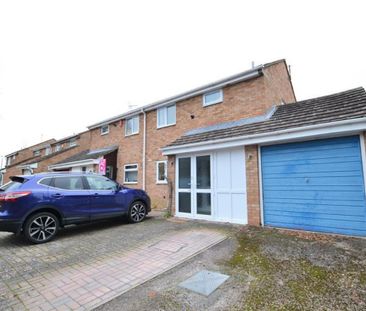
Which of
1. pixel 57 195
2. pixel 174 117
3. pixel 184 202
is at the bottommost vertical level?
pixel 184 202

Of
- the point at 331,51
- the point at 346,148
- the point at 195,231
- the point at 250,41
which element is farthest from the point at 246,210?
the point at 331,51

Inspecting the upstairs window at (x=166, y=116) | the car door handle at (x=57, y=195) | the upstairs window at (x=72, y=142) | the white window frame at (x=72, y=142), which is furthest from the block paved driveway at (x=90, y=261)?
the upstairs window at (x=72, y=142)

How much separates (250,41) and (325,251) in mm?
10204

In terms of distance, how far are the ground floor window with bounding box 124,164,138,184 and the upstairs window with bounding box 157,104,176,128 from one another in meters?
3.07

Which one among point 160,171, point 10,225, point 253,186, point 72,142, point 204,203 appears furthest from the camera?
point 72,142

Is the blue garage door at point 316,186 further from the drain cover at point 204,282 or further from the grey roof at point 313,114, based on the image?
the drain cover at point 204,282

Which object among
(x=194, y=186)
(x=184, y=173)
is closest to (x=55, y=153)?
(x=184, y=173)

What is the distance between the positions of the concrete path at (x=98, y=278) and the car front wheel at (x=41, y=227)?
6.97ft

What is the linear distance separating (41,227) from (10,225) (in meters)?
0.66

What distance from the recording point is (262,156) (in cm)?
659

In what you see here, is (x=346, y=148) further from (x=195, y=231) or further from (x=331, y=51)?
(x=331, y=51)

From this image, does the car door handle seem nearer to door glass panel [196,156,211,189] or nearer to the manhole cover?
the manhole cover

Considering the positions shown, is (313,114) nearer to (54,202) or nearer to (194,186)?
(194,186)

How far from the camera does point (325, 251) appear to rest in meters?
4.24
